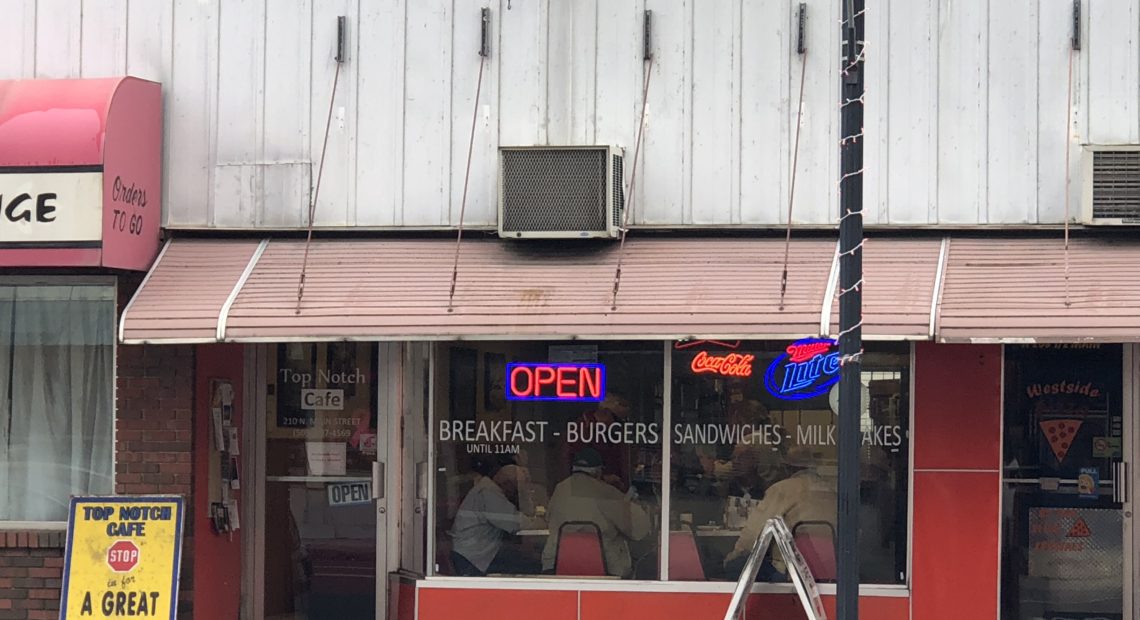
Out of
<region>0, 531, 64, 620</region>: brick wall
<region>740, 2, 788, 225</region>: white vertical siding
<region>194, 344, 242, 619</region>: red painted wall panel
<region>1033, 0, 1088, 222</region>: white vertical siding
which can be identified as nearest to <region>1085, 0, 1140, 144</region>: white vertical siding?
<region>1033, 0, 1088, 222</region>: white vertical siding

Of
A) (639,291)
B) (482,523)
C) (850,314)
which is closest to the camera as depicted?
(850,314)

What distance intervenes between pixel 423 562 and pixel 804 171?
3.83 metres

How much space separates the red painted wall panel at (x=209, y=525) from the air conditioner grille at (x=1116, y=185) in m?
6.04

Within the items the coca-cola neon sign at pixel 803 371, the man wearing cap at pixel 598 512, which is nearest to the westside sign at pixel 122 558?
the man wearing cap at pixel 598 512

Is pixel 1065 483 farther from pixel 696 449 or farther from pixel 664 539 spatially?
pixel 664 539

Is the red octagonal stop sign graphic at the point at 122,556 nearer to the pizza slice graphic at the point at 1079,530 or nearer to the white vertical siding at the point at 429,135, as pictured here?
the white vertical siding at the point at 429,135

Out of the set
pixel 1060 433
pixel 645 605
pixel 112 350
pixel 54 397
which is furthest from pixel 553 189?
pixel 54 397

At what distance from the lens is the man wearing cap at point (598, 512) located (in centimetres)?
966

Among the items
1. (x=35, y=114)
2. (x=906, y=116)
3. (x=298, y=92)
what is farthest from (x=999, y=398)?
(x=35, y=114)

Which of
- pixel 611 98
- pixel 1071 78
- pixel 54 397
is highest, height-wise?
pixel 1071 78

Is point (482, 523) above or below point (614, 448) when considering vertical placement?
below

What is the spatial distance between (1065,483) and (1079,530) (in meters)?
0.33

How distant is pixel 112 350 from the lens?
9.98m

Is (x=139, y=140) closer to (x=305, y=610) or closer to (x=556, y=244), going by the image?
(x=556, y=244)
